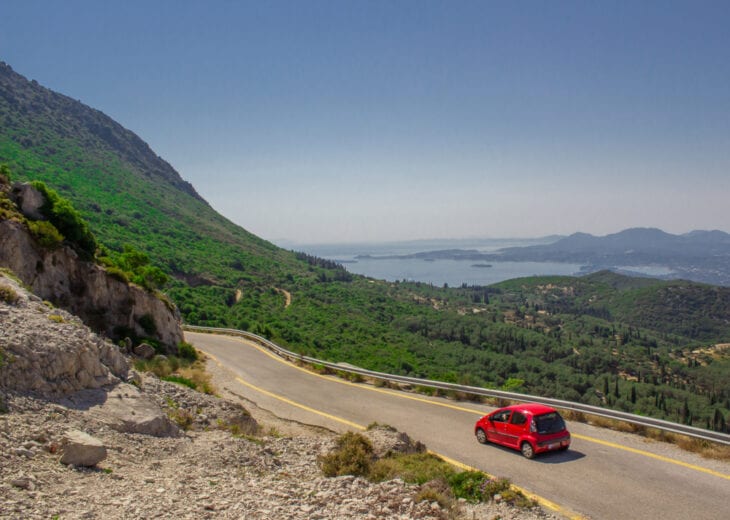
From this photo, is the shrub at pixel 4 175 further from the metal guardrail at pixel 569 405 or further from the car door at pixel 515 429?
the car door at pixel 515 429

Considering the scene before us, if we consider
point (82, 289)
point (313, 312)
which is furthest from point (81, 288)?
point (313, 312)

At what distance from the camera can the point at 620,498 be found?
7.52 metres

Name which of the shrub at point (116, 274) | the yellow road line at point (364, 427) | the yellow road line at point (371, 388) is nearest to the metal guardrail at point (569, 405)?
the yellow road line at point (371, 388)

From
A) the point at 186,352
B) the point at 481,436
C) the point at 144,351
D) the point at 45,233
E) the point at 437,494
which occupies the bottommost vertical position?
the point at 186,352

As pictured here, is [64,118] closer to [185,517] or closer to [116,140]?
[116,140]

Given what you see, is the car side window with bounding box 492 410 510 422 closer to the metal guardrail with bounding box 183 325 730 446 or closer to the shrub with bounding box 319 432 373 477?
the metal guardrail with bounding box 183 325 730 446

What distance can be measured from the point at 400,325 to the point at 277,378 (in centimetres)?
6645

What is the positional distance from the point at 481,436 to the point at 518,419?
50.4 inches

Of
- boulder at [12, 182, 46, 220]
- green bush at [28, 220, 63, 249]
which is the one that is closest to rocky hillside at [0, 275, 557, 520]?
green bush at [28, 220, 63, 249]

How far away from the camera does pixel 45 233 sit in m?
18.0

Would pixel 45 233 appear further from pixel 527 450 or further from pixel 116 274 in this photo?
pixel 527 450

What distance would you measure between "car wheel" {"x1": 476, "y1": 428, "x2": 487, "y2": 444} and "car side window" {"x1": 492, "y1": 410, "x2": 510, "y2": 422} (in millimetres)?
527

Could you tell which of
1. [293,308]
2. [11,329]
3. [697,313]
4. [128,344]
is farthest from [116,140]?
[697,313]

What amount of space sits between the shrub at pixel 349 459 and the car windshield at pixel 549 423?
3.85 metres
